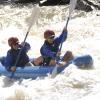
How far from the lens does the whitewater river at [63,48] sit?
6.77 meters

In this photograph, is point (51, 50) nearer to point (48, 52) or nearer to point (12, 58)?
point (48, 52)

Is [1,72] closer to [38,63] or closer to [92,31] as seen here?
[38,63]

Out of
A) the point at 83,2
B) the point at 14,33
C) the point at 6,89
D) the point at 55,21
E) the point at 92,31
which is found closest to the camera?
the point at 6,89

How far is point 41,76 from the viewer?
7430mm

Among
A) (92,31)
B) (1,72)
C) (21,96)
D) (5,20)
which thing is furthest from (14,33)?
(21,96)

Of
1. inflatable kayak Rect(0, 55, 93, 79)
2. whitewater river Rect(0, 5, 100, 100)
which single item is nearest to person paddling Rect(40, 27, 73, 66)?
inflatable kayak Rect(0, 55, 93, 79)

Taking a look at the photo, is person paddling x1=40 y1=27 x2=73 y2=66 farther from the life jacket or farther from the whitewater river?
the whitewater river

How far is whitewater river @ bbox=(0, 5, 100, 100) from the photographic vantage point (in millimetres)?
6766

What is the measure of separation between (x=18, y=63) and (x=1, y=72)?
0.37 m

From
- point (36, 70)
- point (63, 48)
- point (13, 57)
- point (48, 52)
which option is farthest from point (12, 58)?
point (63, 48)

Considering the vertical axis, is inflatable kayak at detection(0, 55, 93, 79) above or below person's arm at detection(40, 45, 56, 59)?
below

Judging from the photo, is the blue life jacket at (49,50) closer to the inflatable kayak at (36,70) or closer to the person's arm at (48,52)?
the person's arm at (48,52)

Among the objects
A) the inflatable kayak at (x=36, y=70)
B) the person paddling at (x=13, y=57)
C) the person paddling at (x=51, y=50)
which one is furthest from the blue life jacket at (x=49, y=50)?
the person paddling at (x=13, y=57)

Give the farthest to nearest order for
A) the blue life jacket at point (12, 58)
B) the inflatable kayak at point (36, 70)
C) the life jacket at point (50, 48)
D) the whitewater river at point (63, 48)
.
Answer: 1. the life jacket at point (50, 48)
2. the blue life jacket at point (12, 58)
3. the inflatable kayak at point (36, 70)
4. the whitewater river at point (63, 48)
